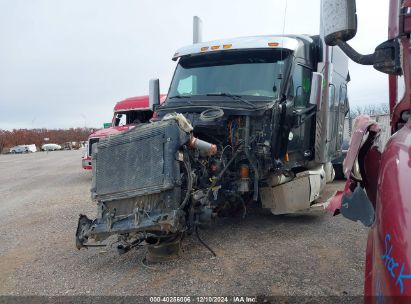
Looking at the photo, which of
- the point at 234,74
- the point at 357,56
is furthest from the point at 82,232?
the point at 357,56

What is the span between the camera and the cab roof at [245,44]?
581 cm

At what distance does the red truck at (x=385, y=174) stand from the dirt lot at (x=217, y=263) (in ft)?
5.57

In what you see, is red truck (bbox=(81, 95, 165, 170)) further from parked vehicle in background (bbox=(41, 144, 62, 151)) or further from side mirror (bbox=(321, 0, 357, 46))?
parked vehicle in background (bbox=(41, 144, 62, 151))

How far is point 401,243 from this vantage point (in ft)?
4.93

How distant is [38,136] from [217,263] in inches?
2297

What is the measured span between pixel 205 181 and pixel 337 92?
3893 mm

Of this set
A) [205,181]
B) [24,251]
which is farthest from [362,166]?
[24,251]

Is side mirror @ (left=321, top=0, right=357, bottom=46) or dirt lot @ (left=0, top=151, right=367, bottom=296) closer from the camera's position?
side mirror @ (left=321, top=0, right=357, bottom=46)

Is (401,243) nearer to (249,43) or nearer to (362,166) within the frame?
(362,166)

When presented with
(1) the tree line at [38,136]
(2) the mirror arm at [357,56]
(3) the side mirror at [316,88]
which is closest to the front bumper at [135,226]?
(2) the mirror arm at [357,56]

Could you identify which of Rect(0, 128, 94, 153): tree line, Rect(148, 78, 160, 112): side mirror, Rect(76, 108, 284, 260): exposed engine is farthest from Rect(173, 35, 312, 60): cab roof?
Rect(0, 128, 94, 153): tree line

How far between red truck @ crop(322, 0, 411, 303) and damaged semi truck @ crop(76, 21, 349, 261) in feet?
7.10

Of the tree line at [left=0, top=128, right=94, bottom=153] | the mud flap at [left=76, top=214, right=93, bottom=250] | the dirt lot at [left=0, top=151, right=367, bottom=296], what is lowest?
the tree line at [left=0, top=128, right=94, bottom=153]

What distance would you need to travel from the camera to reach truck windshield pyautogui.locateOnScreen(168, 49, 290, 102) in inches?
224
